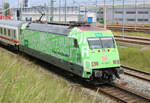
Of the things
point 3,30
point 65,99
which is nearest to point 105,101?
point 65,99

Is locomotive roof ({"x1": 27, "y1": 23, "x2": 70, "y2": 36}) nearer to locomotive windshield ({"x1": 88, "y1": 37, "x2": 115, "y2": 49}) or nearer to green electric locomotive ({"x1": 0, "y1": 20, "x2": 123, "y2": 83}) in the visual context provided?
green electric locomotive ({"x1": 0, "y1": 20, "x2": 123, "y2": 83})

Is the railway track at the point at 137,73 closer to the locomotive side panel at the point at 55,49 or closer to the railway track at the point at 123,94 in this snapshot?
the railway track at the point at 123,94

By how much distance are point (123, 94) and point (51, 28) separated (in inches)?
270

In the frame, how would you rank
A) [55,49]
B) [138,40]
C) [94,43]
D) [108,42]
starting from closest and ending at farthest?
1. [94,43]
2. [108,42]
3. [55,49]
4. [138,40]

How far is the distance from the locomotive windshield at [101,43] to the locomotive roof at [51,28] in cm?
175

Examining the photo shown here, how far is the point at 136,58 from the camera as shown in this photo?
65.9 ft

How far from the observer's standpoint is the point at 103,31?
14.4 m

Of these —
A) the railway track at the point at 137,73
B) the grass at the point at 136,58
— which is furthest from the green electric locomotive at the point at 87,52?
the grass at the point at 136,58

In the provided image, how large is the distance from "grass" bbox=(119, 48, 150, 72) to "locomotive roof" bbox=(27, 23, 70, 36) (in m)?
5.82

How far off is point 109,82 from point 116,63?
1.13 m

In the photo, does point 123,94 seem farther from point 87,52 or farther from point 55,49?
point 55,49

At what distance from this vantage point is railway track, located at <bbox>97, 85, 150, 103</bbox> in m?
11.6

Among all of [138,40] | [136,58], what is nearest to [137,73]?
[136,58]

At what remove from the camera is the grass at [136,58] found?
18781 mm
